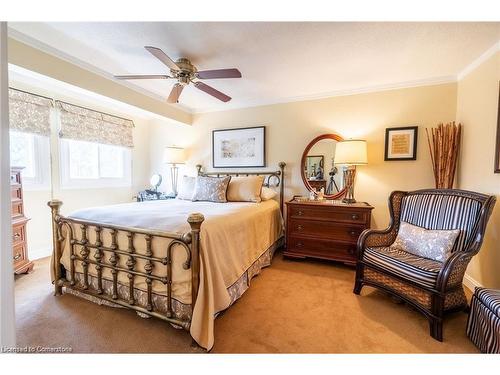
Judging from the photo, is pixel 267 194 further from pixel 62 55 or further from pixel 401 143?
pixel 62 55

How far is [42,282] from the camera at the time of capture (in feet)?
7.22

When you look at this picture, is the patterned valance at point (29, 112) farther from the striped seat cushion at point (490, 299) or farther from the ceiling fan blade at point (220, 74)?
the striped seat cushion at point (490, 299)

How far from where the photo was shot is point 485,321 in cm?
131

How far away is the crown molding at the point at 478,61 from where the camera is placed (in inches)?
75.6

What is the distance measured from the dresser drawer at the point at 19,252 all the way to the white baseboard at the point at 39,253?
0.52 m

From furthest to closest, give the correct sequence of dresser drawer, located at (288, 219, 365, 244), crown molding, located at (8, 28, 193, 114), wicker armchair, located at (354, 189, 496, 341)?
dresser drawer, located at (288, 219, 365, 244) < crown molding, located at (8, 28, 193, 114) < wicker armchair, located at (354, 189, 496, 341)

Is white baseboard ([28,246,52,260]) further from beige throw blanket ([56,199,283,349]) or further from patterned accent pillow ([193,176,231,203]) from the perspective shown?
patterned accent pillow ([193,176,231,203])

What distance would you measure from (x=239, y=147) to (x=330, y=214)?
A: 185 cm

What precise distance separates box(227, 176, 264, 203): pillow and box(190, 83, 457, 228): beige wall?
574mm

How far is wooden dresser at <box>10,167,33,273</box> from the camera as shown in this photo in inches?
88.2

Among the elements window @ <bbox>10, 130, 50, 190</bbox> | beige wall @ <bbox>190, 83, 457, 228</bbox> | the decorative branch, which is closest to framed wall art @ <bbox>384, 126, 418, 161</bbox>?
beige wall @ <bbox>190, 83, 457, 228</bbox>

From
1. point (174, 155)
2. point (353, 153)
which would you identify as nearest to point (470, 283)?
point (353, 153)
